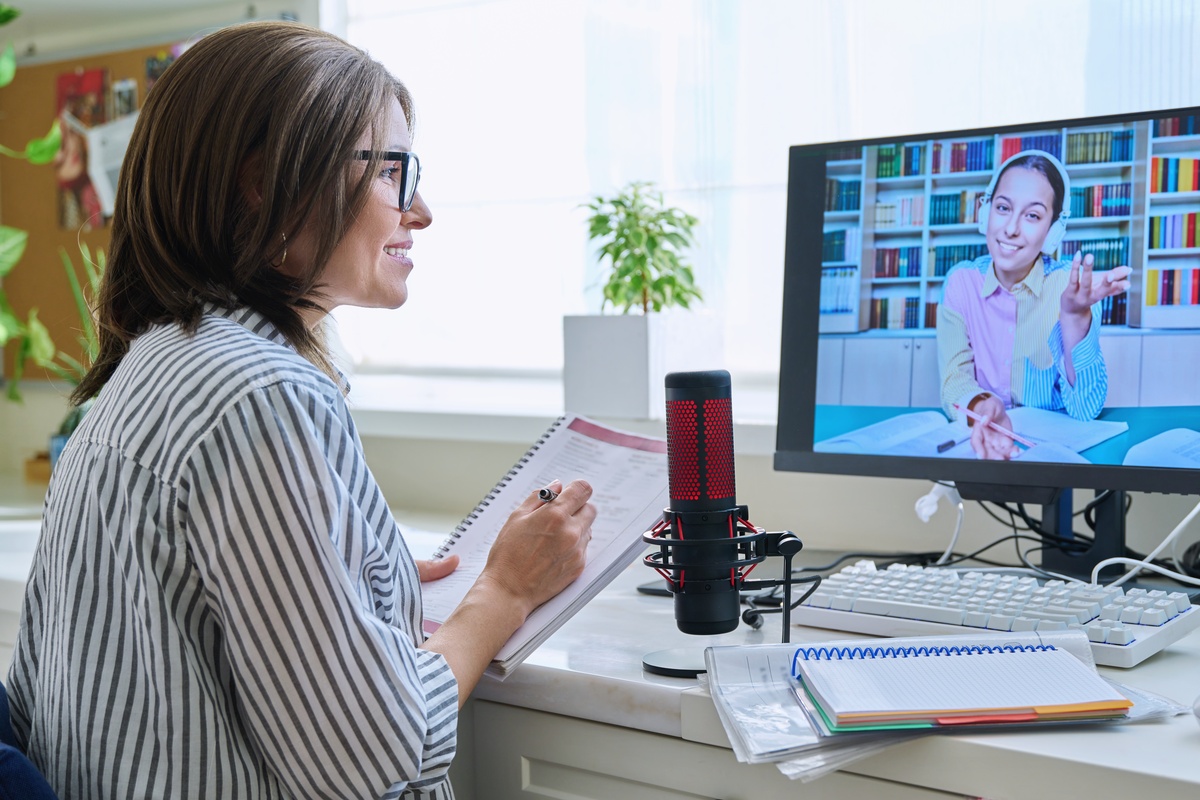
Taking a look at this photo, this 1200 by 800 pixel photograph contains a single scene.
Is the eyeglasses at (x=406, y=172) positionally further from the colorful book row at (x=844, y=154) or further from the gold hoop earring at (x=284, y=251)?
the colorful book row at (x=844, y=154)

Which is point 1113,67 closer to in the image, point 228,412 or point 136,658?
point 228,412

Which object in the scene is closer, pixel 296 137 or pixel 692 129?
pixel 296 137

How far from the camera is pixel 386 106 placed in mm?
987

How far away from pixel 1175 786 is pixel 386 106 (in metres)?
0.79

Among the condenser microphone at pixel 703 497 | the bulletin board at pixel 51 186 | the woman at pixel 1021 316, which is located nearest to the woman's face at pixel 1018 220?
the woman at pixel 1021 316

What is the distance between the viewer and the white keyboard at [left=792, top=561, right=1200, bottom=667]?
98 centimetres

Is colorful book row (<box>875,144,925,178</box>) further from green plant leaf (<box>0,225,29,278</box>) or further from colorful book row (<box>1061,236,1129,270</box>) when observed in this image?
green plant leaf (<box>0,225,29,278</box>)

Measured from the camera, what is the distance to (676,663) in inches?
37.9

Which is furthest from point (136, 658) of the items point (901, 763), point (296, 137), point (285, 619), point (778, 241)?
point (778, 241)

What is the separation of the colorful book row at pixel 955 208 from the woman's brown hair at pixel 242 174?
64 centimetres

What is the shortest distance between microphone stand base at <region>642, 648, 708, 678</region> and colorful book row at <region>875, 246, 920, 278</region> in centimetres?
52

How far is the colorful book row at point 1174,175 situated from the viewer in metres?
1.12

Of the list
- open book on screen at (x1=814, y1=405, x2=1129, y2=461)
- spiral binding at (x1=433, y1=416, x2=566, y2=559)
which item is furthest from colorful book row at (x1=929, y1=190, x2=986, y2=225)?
spiral binding at (x1=433, y1=416, x2=566, y2=559)

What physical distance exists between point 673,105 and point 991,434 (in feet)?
2.88
